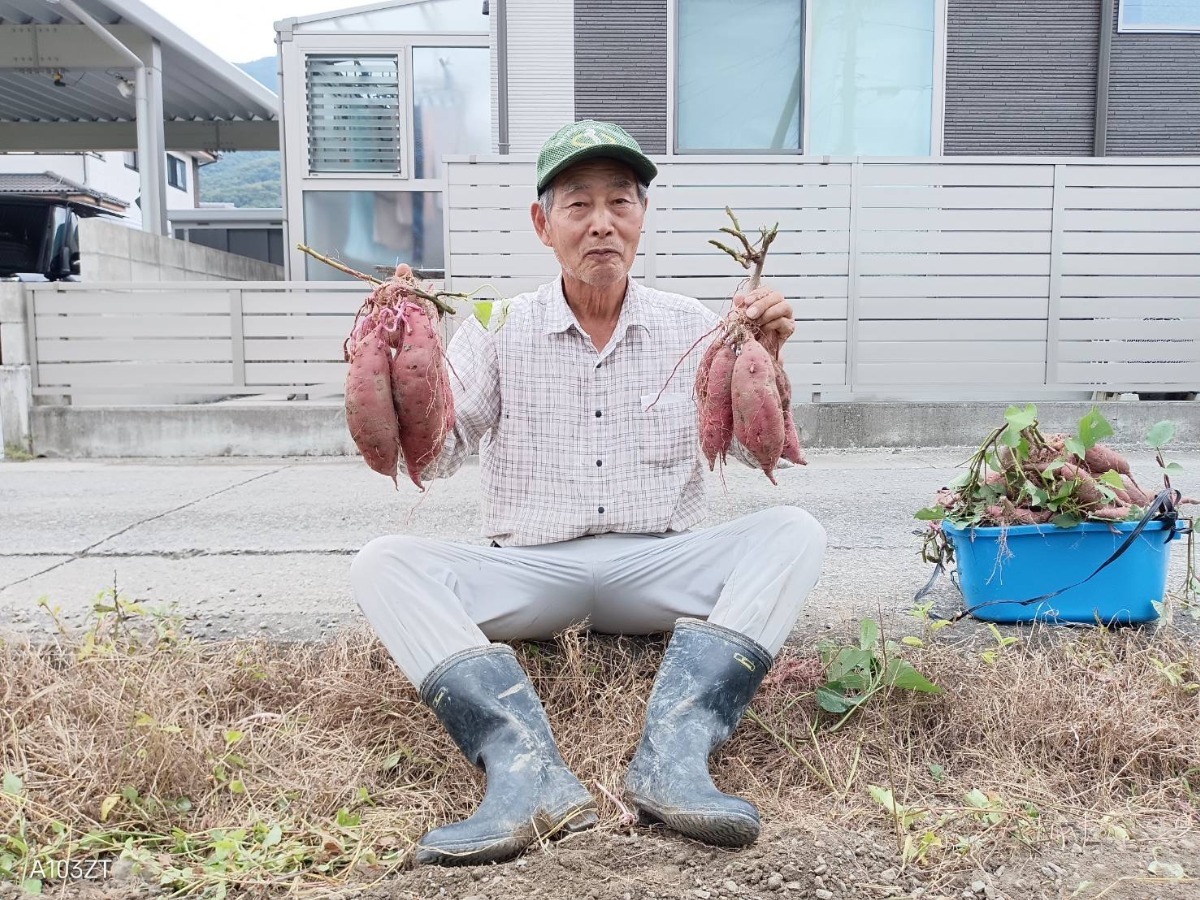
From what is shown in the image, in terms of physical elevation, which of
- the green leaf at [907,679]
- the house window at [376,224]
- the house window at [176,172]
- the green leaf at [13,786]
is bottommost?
the green leaf at [13,786]

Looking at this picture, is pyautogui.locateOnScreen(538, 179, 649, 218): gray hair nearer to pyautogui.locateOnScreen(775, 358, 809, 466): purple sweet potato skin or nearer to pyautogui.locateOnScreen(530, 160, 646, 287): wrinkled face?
pyautogui.locateOnScreen(530, 160, 646, 287): wrinkled face

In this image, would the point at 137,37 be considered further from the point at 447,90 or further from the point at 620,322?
the point at 620,322

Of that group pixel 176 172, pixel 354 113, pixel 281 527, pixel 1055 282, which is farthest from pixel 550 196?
pixel 176 172

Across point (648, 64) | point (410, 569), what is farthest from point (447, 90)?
point (410, 569)

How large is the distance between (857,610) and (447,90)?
25.4 feet

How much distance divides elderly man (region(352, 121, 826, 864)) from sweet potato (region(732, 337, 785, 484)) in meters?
0.11

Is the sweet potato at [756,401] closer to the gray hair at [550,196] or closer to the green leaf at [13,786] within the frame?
the gray hair at [550,196]

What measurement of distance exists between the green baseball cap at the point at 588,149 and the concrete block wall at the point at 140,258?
258 inches

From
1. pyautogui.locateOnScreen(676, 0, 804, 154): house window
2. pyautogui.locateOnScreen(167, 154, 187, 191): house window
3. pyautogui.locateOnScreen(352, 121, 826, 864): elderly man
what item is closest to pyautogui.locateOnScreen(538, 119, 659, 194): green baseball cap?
pyautogui.locateOnScreen(352, 121, 826, 864): elderly man

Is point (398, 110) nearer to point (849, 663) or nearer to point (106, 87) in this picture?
point (106, 87)

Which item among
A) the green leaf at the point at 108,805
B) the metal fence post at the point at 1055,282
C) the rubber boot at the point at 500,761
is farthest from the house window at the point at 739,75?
the green leaf at the point at 108,805

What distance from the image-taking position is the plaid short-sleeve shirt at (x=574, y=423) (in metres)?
2.39

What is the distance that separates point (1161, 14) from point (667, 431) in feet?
27.0

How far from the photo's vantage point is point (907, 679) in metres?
2.14
